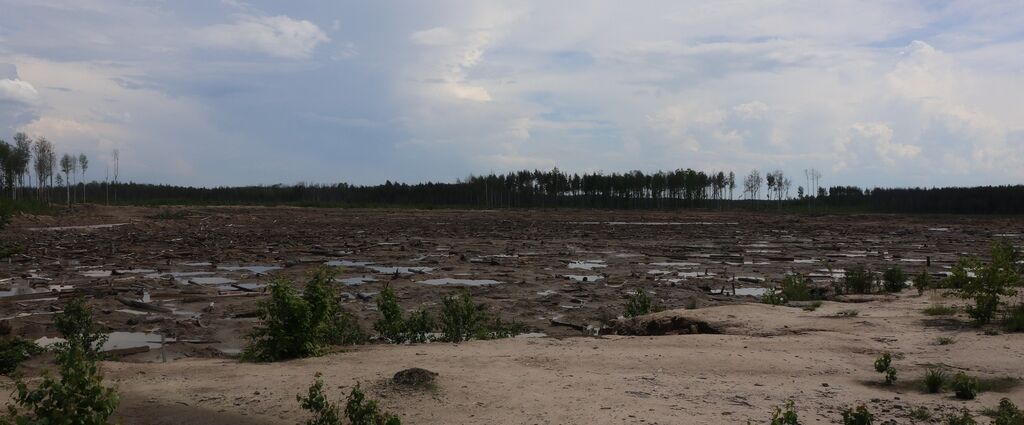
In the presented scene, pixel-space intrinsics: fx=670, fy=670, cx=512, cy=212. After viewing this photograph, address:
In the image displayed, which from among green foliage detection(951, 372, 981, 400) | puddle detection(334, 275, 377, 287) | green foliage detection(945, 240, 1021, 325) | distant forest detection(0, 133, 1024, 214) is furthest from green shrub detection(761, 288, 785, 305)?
distant forest detection(0, 133, 1024, 214)

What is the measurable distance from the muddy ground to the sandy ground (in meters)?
0.03

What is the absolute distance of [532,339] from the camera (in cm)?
1005

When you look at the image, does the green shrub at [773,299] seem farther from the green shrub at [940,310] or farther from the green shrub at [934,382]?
the green shrub at [934,382]

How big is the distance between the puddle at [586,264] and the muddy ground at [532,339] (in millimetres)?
69

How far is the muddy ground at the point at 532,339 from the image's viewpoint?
6.66 meters

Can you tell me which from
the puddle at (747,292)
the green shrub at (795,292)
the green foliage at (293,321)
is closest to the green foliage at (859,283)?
the green shrub at (795,292)

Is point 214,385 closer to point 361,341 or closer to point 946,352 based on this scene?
point 361,341

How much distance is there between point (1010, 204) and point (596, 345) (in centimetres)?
7683

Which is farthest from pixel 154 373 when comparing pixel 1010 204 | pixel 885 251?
pixel 1010 204

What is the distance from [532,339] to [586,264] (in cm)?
1229

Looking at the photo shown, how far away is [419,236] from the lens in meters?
35.2

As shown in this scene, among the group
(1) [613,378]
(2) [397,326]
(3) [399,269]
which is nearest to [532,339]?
(2) [397,326]

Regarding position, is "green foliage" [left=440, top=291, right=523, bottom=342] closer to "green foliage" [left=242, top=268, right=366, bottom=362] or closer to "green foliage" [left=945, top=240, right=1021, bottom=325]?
"green foliage" [left=242, top=268, right=366, bottom=362]

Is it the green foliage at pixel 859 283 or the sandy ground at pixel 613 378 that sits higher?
the green foliage at pixel 859 283
